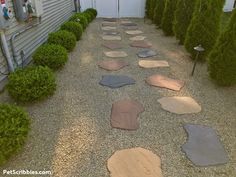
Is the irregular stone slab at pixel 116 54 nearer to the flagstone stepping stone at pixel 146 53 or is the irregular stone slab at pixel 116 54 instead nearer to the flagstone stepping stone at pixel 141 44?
the flagstone stepping stone at pixel 146 53

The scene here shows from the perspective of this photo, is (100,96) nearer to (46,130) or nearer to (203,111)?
(46,130)

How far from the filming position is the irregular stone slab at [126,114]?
2800mm

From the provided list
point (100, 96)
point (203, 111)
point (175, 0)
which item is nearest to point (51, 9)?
point (175, 0)

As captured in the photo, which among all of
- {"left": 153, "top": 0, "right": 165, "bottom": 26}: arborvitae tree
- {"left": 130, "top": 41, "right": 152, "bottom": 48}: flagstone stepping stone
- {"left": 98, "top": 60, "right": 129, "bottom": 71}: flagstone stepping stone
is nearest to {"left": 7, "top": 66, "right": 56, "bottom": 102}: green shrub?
{"left": 98, "top": 60, "right": 129, "bottom": 71}: flagstone stepping stone

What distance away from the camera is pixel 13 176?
2.09 metres

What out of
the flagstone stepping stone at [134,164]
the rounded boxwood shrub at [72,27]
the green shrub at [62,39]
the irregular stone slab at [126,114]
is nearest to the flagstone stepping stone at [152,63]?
the irregular stone slab at [126,114]

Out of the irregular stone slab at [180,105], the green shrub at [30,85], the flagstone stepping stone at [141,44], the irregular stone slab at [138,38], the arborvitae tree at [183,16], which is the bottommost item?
the irregular stone slab at [138,38]

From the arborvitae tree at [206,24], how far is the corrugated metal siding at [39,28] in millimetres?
3535

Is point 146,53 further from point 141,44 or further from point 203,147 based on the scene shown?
point 203,147

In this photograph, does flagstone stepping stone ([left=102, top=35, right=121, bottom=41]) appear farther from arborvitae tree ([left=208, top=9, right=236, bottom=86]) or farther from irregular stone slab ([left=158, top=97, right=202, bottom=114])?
irregular stone slab ([left=158, top=97, right=202, bottom=114])

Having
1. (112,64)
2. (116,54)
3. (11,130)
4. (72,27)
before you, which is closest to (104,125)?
(11,130)

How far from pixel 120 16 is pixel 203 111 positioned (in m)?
9.29

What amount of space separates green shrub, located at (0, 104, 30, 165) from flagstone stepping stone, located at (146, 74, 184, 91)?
235 centimetres

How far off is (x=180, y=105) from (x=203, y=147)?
908 millimetres
